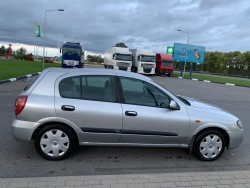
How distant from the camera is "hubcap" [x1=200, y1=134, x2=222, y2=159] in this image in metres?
3.82

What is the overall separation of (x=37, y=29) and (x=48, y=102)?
95.0 feet

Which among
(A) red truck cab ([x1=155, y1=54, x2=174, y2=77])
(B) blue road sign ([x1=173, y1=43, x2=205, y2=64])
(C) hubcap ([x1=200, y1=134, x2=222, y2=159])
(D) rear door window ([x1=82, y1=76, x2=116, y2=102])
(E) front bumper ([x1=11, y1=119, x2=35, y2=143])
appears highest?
(B) blue road sign ([x1=173, y1=43, x2=205, y2=64])

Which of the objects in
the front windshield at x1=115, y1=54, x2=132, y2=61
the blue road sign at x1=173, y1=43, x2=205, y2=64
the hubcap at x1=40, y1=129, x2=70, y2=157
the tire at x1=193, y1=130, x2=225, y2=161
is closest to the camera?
the hubcap at x1=40, y1=129, x2=70, y2=157

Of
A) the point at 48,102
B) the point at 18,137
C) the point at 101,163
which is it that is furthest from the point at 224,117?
the point at 18,137

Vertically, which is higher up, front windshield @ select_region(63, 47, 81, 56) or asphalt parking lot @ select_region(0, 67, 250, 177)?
front windshield @ select_region(63, 47, 81, 56)

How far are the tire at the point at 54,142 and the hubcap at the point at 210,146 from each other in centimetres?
229

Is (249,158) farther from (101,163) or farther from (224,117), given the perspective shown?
(101,163)

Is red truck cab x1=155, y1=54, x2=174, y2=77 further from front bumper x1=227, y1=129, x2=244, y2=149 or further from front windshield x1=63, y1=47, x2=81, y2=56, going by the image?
front bumper x1=227, y1=129, x2=244, y2=149

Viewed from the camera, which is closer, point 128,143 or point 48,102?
point 48,102

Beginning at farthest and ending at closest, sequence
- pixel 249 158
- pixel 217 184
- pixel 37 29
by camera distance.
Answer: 1. pixel 37 29
2. pixel 249 158
3. pixel 217 184

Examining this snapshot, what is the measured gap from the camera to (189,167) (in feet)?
11.9

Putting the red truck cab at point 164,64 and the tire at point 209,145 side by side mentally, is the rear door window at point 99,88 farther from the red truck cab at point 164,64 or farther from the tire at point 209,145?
the red truck cab at point 164,64

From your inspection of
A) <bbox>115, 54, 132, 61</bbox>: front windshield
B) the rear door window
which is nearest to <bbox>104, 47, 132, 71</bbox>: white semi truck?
<bbox>115, 54, 132, 61</bbox>: front windshield

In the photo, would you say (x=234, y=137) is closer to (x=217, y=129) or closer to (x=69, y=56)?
(x=217, y=129)
